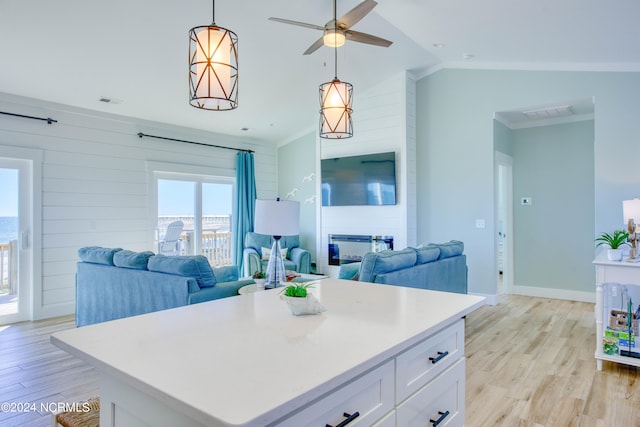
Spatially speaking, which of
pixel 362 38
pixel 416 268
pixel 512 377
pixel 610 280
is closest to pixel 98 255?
pixel 416 268

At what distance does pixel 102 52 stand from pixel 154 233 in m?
2.66

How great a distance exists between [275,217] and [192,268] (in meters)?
0.75

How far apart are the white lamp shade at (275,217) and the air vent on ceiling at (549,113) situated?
3984mm

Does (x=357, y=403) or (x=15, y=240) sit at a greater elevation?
(x=15, y=240)

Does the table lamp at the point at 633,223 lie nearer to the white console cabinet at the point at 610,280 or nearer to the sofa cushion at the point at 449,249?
the white console cabinet at the point at 610,280

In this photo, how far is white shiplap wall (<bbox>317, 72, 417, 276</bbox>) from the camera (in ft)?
19.4

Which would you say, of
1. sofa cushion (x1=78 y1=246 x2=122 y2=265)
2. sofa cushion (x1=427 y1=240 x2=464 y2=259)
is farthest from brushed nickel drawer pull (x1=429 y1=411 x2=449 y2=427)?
sofa cushion (x1=78 y1=246 x2=122 y2=265)

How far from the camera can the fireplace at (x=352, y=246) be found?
617cm

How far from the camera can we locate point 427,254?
153 inches

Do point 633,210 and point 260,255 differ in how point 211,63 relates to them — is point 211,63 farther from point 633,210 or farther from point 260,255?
point 260,255

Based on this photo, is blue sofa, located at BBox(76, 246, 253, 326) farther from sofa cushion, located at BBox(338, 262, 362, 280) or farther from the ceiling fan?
the ceiling fan

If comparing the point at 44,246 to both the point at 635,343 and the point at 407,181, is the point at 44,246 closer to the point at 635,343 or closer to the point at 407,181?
the point at 407,181

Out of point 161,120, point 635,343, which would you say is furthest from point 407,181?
point 161,120

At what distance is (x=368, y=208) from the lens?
632cm
